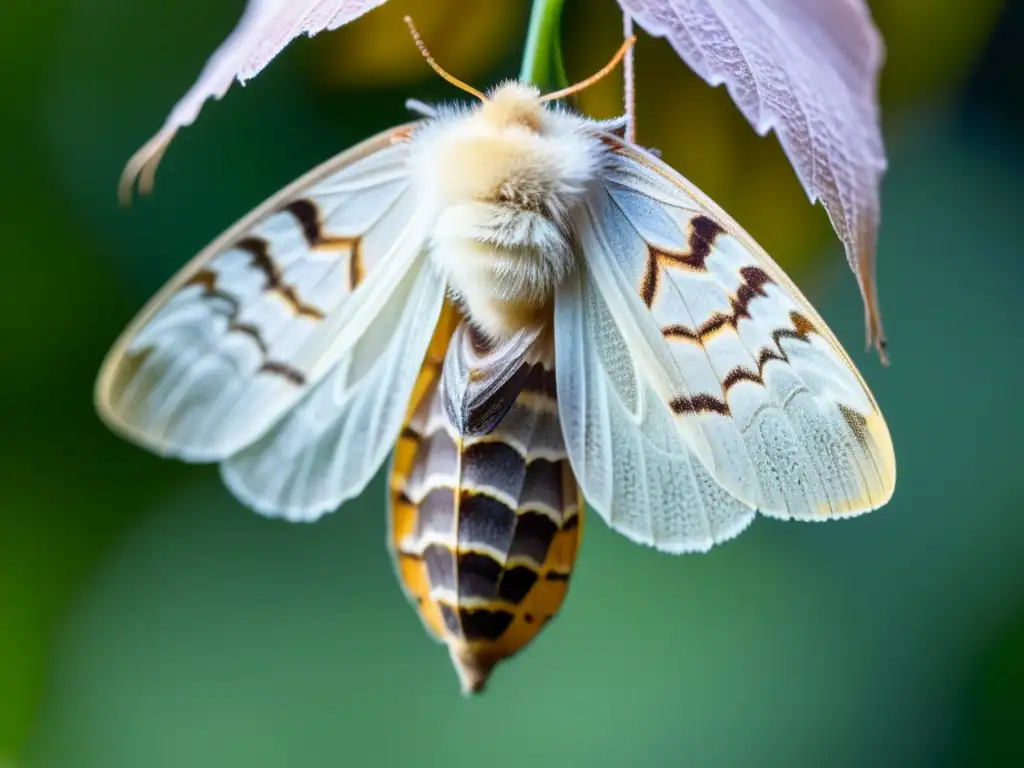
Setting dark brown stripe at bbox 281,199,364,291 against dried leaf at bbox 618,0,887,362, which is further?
dark brown stripe at bbox 281,199,364,291

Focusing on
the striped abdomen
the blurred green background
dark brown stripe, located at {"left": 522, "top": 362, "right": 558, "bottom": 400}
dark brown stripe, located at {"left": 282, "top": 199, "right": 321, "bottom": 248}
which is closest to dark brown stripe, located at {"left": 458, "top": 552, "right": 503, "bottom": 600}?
the striped abdomen

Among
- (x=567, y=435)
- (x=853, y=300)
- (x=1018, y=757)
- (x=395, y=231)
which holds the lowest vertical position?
(x=1018, y=757)

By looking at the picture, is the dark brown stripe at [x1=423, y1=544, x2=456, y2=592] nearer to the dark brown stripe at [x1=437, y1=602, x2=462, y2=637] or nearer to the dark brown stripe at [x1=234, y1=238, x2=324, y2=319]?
the dark brown stripe at [x1=437, y1=602, x2=462, y2=637]

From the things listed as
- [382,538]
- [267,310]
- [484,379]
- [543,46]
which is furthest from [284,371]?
[382,538]

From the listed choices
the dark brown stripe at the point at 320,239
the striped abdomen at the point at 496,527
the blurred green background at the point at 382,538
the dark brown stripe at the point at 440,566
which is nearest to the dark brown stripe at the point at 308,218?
the dark brown stripe at the point at 320,239

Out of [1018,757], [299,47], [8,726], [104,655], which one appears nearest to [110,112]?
[299,47]

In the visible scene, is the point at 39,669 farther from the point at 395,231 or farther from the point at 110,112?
the point at 395,231

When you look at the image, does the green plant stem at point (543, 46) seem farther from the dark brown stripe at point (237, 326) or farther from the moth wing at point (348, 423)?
the dark brown stripe at point (237, 326)
